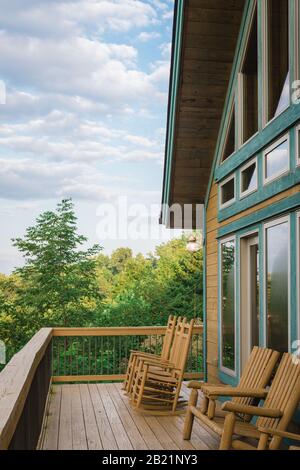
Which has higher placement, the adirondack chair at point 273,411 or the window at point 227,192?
the window at point 227,192

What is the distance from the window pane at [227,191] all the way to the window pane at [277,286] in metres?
1.72

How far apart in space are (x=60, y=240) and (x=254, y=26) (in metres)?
→ 9.75

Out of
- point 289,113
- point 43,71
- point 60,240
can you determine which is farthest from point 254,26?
point 43,71

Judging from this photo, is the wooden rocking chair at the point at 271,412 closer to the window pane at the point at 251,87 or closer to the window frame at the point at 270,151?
the window frame at the point at 270,151

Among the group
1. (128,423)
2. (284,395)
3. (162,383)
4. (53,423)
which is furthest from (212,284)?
(284,395)

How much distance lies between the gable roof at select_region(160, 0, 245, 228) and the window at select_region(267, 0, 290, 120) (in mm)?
1163

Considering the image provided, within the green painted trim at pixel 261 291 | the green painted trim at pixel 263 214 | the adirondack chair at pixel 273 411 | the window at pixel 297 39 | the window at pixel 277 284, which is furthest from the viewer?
the green painted trim at pixel 261 291

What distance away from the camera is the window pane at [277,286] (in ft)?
16.8

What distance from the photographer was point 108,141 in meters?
27.6

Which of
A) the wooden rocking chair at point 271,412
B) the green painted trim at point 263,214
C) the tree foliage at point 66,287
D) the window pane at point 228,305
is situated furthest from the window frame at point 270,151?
the tree foliage at point 66,287

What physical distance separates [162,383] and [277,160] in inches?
113

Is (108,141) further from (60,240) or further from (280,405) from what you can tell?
(280,405)

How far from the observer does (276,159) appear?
5.52 m

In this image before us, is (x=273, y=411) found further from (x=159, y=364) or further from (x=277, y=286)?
(x=159, y=364)
